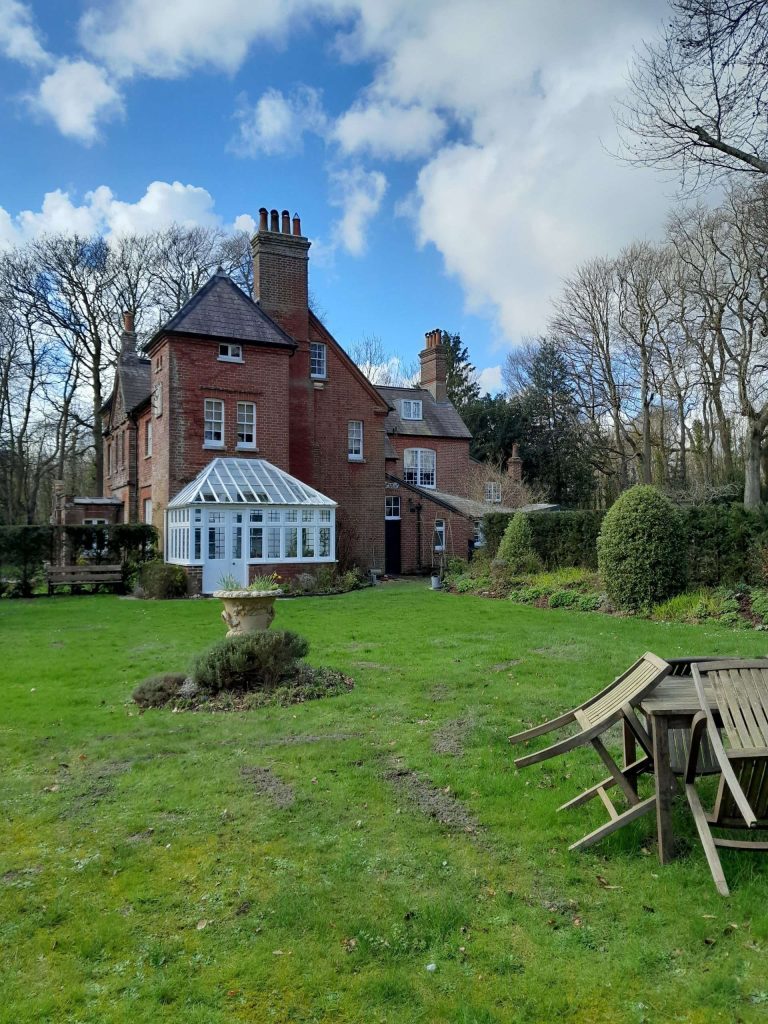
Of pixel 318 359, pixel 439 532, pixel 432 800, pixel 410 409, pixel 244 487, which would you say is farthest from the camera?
pixel 410 409

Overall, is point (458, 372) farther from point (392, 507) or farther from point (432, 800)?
point (432, 800)

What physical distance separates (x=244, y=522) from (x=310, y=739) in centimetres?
1413

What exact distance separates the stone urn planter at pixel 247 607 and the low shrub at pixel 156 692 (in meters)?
1.26

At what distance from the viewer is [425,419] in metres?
34.3

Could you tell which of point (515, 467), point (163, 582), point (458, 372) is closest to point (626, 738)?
point (163, 582)

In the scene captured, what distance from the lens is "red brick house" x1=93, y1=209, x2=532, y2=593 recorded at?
1984cm

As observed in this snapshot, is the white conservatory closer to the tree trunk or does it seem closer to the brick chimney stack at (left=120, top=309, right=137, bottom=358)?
the brick chimney stack at (left=120, top=309, right=137, bottom=358)

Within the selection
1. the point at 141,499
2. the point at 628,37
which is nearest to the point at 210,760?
the point at 628,37

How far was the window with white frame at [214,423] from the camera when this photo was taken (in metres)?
21.2

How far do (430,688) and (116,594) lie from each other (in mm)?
14986

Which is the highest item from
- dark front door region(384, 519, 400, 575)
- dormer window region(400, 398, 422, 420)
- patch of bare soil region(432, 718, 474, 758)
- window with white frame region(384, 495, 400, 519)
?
dormer window region(400, 398, 422, 420)

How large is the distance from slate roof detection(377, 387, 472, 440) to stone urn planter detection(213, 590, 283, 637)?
24.6m

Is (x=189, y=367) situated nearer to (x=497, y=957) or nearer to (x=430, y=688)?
(x=430, y=688)

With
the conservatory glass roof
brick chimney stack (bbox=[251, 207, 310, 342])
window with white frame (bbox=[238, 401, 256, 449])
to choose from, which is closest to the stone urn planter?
the conservatory glass roof
